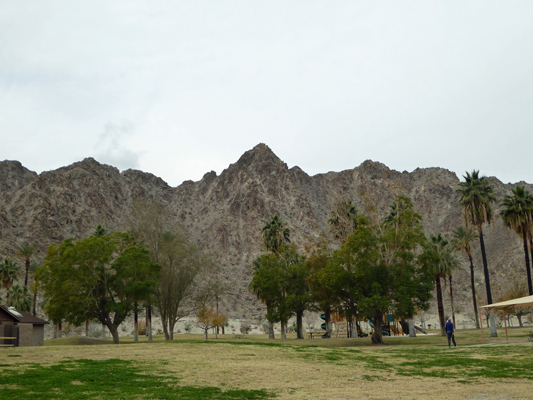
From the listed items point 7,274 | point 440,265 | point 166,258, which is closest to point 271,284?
point 166,258

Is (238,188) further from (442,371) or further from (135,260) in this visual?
(442,371)

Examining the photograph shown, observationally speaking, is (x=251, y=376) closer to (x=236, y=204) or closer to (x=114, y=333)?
(x=114, y=333)

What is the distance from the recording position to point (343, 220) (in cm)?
5731

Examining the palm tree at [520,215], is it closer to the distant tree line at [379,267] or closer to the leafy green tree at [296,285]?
the distant tree line at [379,267]

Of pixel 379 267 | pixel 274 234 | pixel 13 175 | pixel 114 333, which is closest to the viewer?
pixel 379 267

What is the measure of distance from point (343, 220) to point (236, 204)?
109281 mm

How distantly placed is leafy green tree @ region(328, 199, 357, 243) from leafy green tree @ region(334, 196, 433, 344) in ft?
38.6

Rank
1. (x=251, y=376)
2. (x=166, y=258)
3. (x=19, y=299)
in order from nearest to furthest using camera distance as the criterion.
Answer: (x=251, y=376), (x=166, y=258), (x=19, y=299)

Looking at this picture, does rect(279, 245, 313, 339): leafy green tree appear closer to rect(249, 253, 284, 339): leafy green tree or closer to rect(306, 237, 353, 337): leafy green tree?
rect(249, 253, 284, 339): leafy green tree

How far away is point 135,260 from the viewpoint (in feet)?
Result: 154

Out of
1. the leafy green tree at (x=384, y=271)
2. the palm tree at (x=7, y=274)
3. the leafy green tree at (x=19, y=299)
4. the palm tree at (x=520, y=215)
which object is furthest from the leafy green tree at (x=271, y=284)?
the palm tree at (x=7, y=274)

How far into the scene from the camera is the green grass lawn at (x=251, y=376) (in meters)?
13.7

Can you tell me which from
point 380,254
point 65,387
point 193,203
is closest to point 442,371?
point 65,387

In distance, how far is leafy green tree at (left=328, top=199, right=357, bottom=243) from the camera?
5791cm
